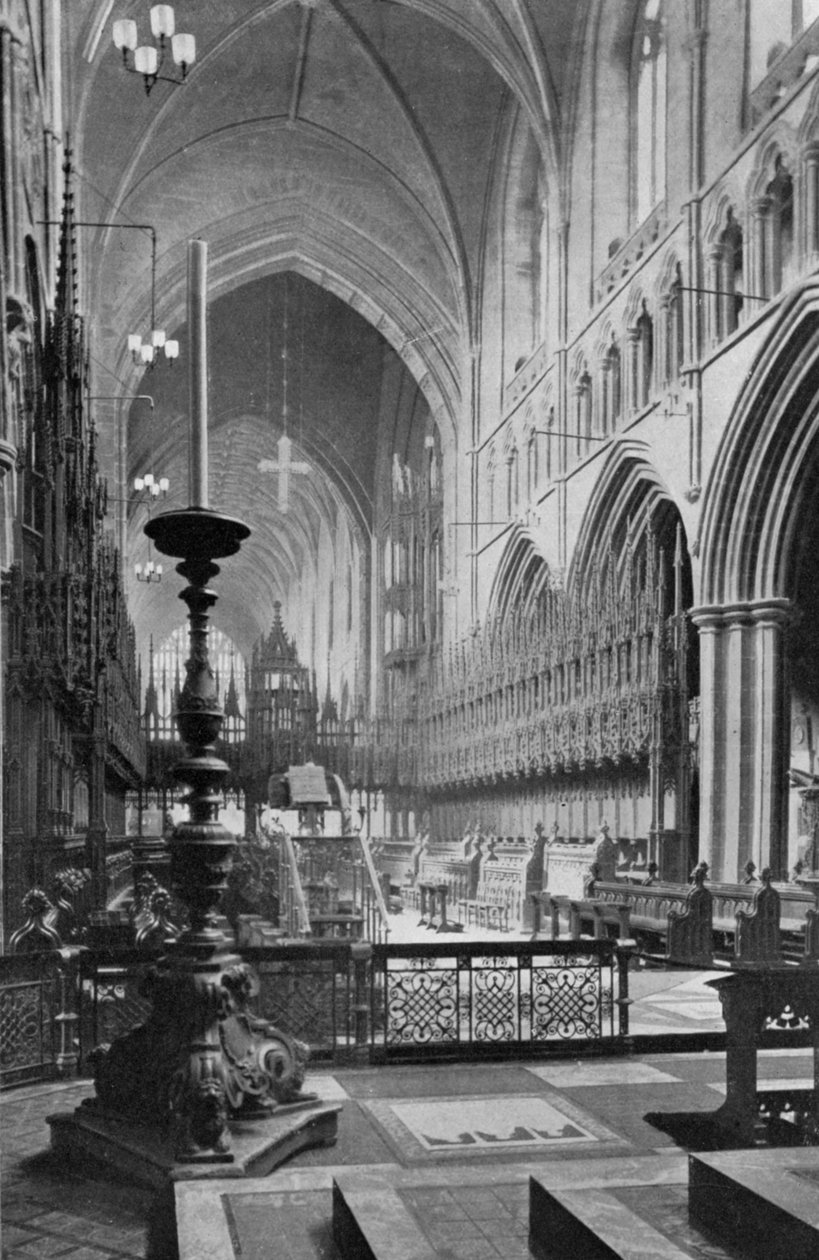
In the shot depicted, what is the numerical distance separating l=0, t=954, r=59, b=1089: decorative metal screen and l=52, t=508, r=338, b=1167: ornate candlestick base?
1.57m

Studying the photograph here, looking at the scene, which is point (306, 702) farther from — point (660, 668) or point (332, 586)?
point (332, 586)

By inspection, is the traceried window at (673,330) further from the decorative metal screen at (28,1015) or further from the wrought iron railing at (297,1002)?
the decorative metal screen at (28,1015)

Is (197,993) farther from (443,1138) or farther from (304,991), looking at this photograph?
(304,991)

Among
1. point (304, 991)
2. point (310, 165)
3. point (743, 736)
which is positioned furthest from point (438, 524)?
point (304, 991)

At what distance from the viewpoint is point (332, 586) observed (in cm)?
4225

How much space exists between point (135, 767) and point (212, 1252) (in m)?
17.9

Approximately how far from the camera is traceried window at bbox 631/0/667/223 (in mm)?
17828

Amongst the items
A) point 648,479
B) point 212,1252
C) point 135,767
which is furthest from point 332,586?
point 212,1252

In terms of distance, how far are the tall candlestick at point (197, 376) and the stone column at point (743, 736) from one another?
10.5 metres

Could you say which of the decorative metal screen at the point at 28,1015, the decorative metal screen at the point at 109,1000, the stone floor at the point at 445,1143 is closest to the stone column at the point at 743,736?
the stone floor at the point at 445,1143

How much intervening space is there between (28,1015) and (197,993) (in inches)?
86.8

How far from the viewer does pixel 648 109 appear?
1858 cm

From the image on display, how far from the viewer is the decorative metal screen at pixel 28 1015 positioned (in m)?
5.97

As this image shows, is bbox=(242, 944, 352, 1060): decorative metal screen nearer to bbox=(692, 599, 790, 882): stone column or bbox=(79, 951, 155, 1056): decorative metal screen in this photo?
bbox=(79, 951, 155, 1056): decorative metal screen
